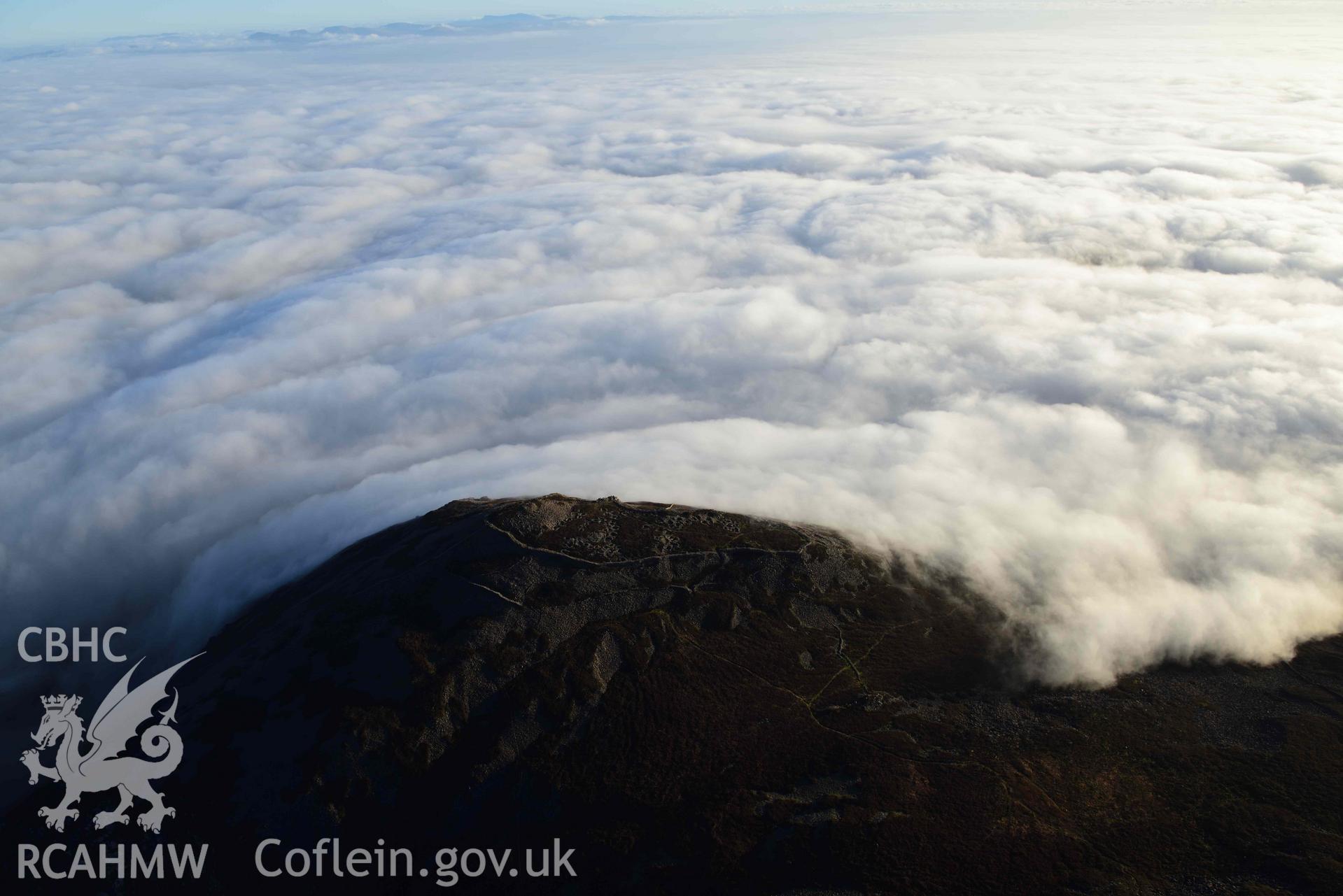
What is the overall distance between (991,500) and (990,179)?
143355 mm

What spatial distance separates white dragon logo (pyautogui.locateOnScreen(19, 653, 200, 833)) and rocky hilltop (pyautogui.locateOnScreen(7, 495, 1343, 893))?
1.05 m

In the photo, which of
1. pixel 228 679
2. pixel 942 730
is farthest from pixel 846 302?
pixel 228 679

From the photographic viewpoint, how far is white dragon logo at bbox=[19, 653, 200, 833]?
39844 mm

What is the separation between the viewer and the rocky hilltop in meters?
36.0

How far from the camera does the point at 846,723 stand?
4275 centimetres

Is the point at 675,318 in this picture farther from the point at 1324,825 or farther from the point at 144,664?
the point at 1324,825

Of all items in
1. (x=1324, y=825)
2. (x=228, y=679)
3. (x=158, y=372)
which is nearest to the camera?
(x=1324, y=825)

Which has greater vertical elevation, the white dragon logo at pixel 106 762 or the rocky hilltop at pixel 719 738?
the rocky hilltop at pixel 719 738

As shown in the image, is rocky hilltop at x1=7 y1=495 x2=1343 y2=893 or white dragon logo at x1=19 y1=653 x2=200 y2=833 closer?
rocky hilltop at x1=7 y1=495 x2=1343 y2=893

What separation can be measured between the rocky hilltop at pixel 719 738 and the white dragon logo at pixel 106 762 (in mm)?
1052

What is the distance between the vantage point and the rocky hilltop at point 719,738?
3597 cm

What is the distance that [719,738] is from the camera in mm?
41344

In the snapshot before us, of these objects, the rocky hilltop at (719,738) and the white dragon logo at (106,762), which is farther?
the white dragon logo at (106,762)

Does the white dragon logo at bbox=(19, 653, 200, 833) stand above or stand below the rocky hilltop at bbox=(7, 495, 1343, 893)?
below
